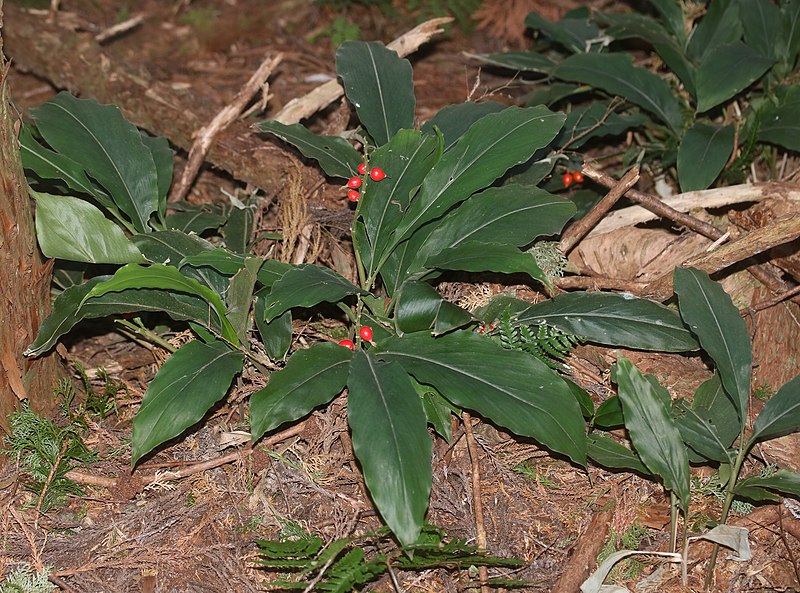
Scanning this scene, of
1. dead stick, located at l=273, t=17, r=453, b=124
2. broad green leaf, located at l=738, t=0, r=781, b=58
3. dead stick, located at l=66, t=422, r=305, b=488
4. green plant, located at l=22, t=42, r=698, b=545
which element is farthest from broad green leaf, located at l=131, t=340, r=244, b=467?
broad green leaf, located at l=738, t=0, r=781, b=58

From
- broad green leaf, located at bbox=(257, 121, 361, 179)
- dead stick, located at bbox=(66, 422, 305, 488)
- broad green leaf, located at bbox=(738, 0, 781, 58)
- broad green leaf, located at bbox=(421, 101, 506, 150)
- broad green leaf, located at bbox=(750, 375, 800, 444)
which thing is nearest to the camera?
broad green leaf, located at bbox=(750, 375, 800, 444)

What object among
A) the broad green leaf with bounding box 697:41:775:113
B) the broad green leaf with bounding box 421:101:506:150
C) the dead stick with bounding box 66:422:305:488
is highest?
the broad green leaf with bounding box 697:41:775:113

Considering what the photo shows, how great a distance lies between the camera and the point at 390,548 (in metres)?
2.08

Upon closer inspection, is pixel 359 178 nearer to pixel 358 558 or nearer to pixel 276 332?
pixel 276 332

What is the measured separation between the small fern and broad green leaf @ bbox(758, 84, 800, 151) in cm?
134

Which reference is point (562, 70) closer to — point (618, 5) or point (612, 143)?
point (612, 143)

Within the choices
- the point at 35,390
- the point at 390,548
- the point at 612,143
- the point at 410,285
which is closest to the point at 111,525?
the point at 35,390

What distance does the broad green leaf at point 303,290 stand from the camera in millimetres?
2115

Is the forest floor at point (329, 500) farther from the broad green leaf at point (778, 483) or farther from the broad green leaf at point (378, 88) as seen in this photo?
the broad green leaf at point (378, 88)

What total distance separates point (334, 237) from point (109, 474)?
A: 1.08 m

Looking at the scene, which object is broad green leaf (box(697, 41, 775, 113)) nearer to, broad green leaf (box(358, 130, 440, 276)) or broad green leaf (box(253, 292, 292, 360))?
broad green leaf (box(358, 130, 440, 276))

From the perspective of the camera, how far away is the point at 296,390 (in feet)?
6.83

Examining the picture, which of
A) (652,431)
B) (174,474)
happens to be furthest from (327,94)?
(652,431)

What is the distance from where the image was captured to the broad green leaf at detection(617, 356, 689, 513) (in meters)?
2.08
